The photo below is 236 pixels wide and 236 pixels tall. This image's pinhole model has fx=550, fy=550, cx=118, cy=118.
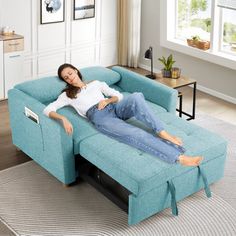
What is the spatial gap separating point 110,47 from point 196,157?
152 inches

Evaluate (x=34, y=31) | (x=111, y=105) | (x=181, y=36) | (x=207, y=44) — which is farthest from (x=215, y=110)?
(x=34, y=31)

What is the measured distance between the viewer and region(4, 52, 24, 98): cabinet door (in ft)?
21.0

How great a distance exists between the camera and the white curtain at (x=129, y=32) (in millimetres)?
7652

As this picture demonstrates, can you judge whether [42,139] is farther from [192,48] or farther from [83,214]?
[192,48]

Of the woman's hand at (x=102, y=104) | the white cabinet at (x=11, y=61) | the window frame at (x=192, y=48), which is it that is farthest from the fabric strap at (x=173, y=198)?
the white cabinet at (x=11, y=61)

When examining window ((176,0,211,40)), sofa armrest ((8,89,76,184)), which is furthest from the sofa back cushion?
window ((176,0,211,40))

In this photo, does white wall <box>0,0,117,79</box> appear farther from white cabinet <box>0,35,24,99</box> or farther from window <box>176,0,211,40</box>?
window <box>176,0,211,40</box>

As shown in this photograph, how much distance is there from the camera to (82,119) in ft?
16.4

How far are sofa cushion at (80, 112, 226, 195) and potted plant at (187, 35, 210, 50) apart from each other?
2324mm

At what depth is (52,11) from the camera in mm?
7004

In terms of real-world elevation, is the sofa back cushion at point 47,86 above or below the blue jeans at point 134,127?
above

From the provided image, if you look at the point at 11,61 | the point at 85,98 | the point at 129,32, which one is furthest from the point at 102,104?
the point at 129,32

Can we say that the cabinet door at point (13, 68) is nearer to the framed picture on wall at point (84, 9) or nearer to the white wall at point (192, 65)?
the framed picture on wall at point (84, 9)

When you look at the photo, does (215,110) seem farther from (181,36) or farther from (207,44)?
(181,36)
